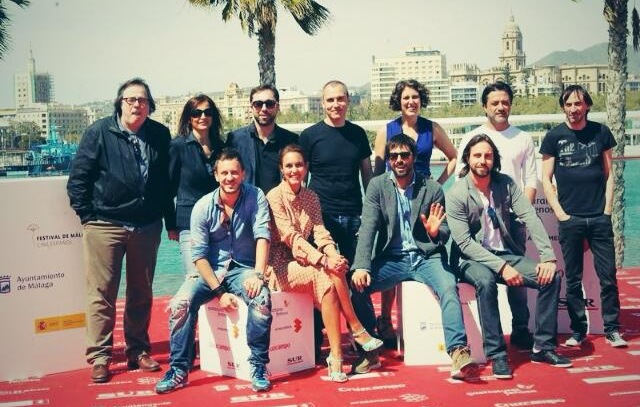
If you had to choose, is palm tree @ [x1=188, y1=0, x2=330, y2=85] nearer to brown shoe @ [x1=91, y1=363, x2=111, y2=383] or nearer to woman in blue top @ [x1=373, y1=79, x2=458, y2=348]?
woman in blue top @ [x1=373, y1=79, x2=458, y2=348]

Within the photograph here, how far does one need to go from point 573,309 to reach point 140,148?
10.6 feet

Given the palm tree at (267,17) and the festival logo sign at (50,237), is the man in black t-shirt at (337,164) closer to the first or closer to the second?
the festival logo sign at (50,237)

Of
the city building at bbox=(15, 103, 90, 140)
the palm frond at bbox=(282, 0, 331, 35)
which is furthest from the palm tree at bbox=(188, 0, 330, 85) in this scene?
the city building at bbox=(15, 103, 90, 140)

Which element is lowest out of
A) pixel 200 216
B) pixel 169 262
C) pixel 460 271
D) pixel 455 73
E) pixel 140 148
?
pixel 169 262

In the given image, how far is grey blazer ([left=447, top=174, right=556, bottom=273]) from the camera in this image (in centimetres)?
488

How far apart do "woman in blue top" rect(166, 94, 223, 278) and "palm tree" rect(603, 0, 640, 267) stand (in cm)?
640

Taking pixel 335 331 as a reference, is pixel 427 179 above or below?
above

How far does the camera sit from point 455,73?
17325cm

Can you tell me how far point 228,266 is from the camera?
4730mm

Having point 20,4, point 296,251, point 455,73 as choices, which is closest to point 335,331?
point 296,251

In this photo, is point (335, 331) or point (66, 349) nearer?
point (335, 331)

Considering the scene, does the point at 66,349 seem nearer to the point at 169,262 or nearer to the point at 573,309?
the point at 573,309

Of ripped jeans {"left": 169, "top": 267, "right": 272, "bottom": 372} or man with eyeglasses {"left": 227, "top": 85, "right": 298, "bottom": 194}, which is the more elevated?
man with eyeglasses {"left": 227, "top": 85, "right": 298, "bottom": 194}

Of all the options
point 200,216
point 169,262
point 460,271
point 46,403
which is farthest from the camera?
point 169,262
